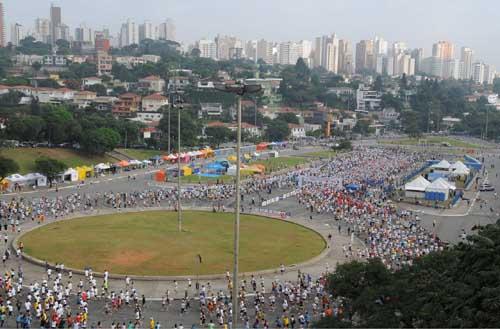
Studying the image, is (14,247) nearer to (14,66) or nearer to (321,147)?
(321,147)

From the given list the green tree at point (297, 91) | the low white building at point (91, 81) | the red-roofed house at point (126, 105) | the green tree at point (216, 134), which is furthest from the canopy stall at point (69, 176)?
the green tree at point (297, 91)

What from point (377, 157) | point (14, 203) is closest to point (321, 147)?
point (377, 157)

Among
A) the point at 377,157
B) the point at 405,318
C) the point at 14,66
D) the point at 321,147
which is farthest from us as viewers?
the point at 14,66

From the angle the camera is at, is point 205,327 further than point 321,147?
No

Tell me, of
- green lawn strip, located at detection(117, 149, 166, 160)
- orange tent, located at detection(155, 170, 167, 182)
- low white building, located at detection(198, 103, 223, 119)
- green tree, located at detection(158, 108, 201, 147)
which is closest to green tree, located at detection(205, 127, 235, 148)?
green tree, located at detection(158, 108, 201, 147)

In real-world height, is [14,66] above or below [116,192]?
above

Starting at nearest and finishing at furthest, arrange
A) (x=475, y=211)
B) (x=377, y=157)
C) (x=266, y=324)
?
(x=266, y=324) → (x=475, y=211) → (x=377, y=157)

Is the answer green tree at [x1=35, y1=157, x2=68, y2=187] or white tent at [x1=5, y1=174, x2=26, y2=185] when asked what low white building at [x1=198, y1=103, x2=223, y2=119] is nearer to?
green tree at [x1=35, y1=157, x2=68, y2=187]
